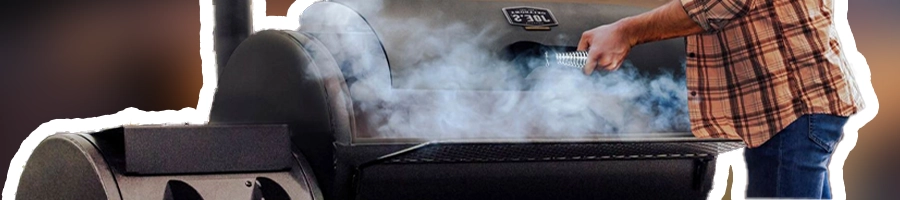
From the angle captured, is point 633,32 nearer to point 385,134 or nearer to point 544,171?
point 544,171

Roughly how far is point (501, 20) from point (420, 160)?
0.33 metres

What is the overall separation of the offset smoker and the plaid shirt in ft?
0.21

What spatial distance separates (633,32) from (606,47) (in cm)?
6

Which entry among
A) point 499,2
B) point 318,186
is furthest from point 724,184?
point 318,186

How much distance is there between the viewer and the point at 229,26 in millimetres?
2256

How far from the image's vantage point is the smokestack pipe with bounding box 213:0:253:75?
2.25 m

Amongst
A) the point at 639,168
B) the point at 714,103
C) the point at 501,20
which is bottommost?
the point at 639,168

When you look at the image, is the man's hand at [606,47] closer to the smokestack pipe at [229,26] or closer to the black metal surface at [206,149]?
the black metal surface at [206,149]

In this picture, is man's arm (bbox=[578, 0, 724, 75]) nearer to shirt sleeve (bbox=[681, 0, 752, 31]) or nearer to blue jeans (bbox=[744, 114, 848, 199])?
shirt sleeve (bbox=[681, 0, 752, 31])

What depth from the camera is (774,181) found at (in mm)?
2037

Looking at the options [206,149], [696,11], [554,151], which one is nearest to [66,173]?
[206,149]

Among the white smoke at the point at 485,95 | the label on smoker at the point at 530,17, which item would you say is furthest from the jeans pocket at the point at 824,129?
the label on smoker at the point at 530,17

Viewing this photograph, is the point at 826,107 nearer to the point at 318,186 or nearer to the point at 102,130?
the point at 318,186

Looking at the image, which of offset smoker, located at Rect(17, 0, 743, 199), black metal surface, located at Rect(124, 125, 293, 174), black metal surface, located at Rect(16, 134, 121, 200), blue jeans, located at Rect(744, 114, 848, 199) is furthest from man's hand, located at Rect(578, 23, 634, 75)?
black metal surface, located at Rect(16, 134, 121, 200)
